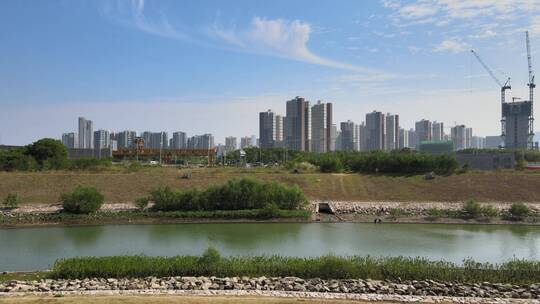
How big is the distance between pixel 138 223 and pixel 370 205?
19.3 m

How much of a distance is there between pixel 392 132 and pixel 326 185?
428 feet

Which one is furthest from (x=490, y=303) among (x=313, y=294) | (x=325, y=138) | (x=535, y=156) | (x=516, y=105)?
(x=516, y=105)

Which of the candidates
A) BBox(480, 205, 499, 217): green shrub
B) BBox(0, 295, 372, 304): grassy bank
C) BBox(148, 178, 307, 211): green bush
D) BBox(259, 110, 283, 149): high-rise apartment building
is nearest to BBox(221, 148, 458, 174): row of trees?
BBox(480, 205, 499, 217): green shrub

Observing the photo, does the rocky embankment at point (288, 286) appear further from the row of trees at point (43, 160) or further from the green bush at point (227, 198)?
the row of trees at point (43, 160)

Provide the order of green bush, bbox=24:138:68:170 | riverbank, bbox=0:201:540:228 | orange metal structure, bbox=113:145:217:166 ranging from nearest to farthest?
riverbank, bbox=0:201:540:228, green bush, bbox=24:138:68:170, orange metal structure, bbox=113:145:217:166

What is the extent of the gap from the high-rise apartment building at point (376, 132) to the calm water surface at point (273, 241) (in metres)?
135

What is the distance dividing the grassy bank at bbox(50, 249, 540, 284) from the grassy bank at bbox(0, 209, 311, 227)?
16.7 m

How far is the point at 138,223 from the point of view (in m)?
33.8

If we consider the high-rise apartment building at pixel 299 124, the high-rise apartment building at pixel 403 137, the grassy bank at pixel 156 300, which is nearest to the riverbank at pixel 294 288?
the grassy bank at pixel 156 300

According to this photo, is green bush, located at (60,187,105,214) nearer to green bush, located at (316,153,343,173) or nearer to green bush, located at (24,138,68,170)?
green bush, located at (24,138,68,170)

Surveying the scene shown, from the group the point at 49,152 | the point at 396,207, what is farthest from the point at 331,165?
the point at 49,152

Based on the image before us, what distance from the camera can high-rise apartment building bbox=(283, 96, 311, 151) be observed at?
433 feet

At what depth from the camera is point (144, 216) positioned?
114 ft

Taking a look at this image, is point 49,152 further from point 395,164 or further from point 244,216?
point 395,164
